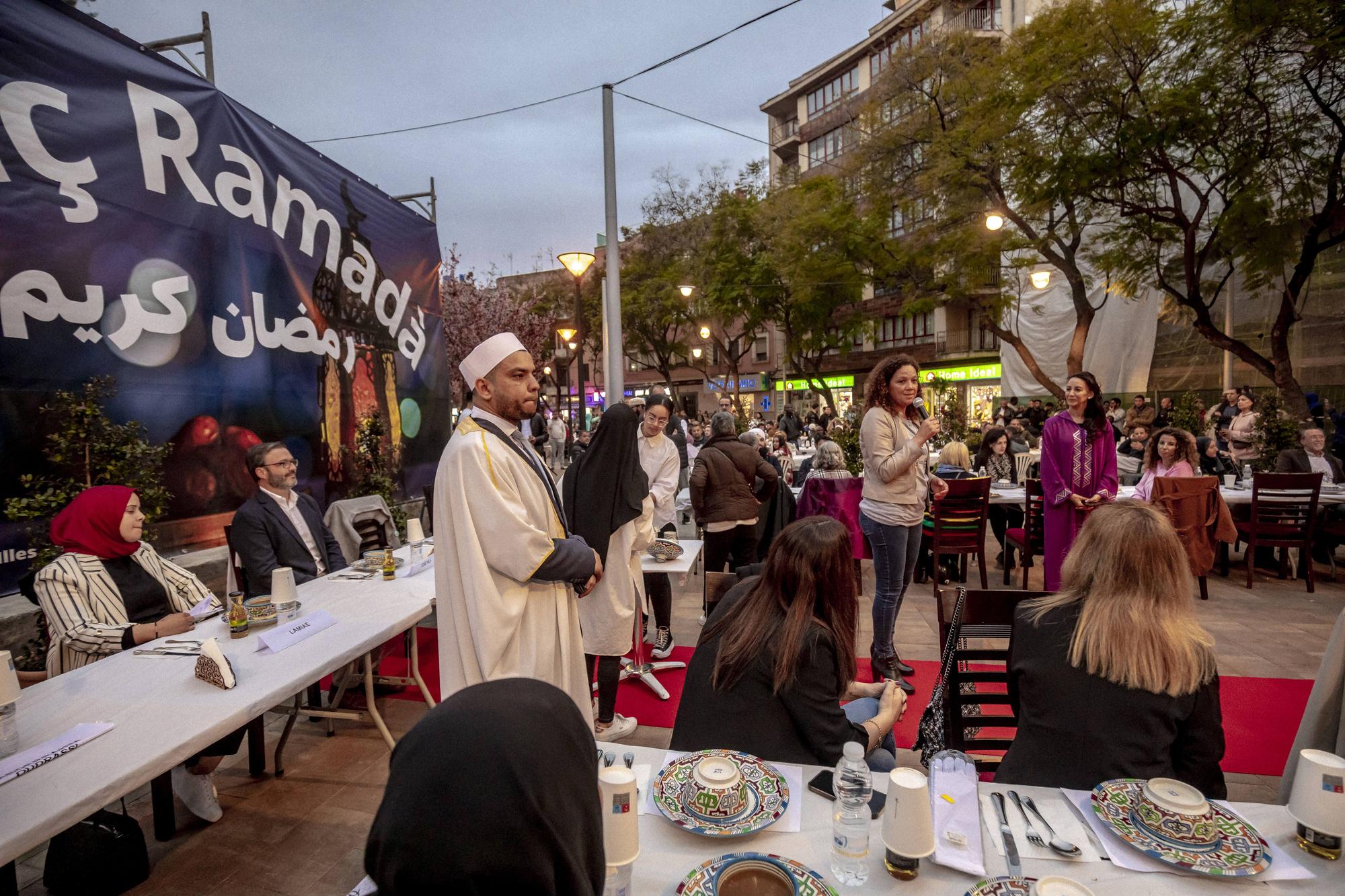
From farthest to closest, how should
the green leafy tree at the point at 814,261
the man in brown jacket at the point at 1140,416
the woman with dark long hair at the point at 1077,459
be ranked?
the green leafy tree at the point at 814,261, the man in brown jacket at the point at 1140,416, the woman with dark long hair at the point at 1077,459

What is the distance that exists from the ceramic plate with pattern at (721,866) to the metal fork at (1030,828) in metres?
0.50

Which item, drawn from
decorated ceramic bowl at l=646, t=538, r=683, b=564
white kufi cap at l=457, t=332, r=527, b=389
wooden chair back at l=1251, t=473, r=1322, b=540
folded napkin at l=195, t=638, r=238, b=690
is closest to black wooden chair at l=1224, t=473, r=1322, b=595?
wooden chair back at l=1251, t=473, r=1322, b=540

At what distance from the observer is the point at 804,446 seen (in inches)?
556

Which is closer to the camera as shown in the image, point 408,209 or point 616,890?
point 616,890

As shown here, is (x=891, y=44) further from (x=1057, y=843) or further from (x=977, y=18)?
(x=1057, y=843)

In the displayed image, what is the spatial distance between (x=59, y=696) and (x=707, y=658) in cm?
222

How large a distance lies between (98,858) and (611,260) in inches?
235

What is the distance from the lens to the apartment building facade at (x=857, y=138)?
2319cm

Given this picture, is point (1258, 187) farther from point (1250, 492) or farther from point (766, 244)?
point (766, 244)

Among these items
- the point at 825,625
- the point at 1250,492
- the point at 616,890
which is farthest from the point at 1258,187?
the point at 616,890

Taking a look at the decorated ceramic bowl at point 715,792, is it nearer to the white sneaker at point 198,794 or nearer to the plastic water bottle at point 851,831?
the plastic water bottle at point 851,831

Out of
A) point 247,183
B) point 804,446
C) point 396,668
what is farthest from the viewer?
point 804,446

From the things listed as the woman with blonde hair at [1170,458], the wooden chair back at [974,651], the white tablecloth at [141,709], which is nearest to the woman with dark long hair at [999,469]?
the woman with blonde hair at [1170,458]

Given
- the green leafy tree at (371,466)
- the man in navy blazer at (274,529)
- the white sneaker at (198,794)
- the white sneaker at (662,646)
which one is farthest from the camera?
the green leafy tree at (371,466)
